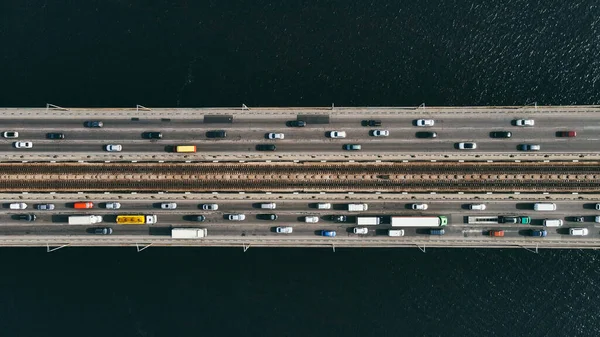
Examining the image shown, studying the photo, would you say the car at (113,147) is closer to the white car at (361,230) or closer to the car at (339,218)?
the car at (339,218)

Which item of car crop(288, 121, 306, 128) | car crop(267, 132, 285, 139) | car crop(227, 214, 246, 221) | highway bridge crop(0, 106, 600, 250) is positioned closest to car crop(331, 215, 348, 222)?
highway bridge crop(0, 106, 600, 250)

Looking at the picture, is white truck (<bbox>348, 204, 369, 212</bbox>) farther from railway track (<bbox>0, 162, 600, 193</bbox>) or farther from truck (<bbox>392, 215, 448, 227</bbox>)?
truck (<bbox>392, 215, 448, 227</bbox>)

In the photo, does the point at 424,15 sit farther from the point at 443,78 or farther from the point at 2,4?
the point at 2,4

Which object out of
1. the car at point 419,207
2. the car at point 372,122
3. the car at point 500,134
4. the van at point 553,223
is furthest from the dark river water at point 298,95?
the car at point 419,207

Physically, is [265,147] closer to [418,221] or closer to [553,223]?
[418,221]

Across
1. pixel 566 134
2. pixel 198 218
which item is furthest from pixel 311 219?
pixel 566 134

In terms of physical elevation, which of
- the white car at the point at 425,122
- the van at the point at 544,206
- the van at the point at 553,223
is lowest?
the van at the point at 553,223
